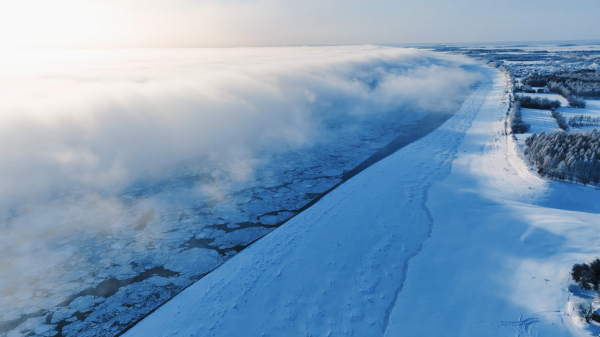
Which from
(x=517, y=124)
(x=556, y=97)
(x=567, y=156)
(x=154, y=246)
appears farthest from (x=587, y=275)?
(x=556, y=97)

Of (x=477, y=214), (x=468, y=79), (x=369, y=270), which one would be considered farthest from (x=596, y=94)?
(x=369, y=270)

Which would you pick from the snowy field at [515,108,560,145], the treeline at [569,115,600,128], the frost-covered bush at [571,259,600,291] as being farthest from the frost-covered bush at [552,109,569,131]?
the frost-covered bush at [571,259,600,291]

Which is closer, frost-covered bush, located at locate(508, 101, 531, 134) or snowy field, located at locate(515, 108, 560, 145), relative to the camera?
snowy field, located at locate(515, 108, 560, 145)

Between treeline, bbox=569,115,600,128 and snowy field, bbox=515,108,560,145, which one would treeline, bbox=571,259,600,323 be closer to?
snowy field, bbox=515,108,560,145

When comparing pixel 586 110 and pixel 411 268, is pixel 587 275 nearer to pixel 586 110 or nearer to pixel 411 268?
pixel 411 268

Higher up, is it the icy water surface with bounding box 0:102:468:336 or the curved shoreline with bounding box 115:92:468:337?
the curved shoreline with bounding box 115:92:468:337

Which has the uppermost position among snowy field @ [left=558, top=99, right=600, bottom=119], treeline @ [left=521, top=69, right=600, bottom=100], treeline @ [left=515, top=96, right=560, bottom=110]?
treeline @ [left=521, top=69, right=600, bottom=100]

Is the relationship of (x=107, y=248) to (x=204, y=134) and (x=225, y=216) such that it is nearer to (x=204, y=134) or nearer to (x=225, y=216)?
(x=225, y=216)

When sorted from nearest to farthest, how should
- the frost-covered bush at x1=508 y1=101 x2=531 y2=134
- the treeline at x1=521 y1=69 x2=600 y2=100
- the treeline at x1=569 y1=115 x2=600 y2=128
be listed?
the frost-covered bush at x1=508 y1=101 x2=531 y2=134 < the treeline at x1=569 y1=115 x2=600 y2=128 < the treeline at x1=521 y1=69 x2=600 y2=100
